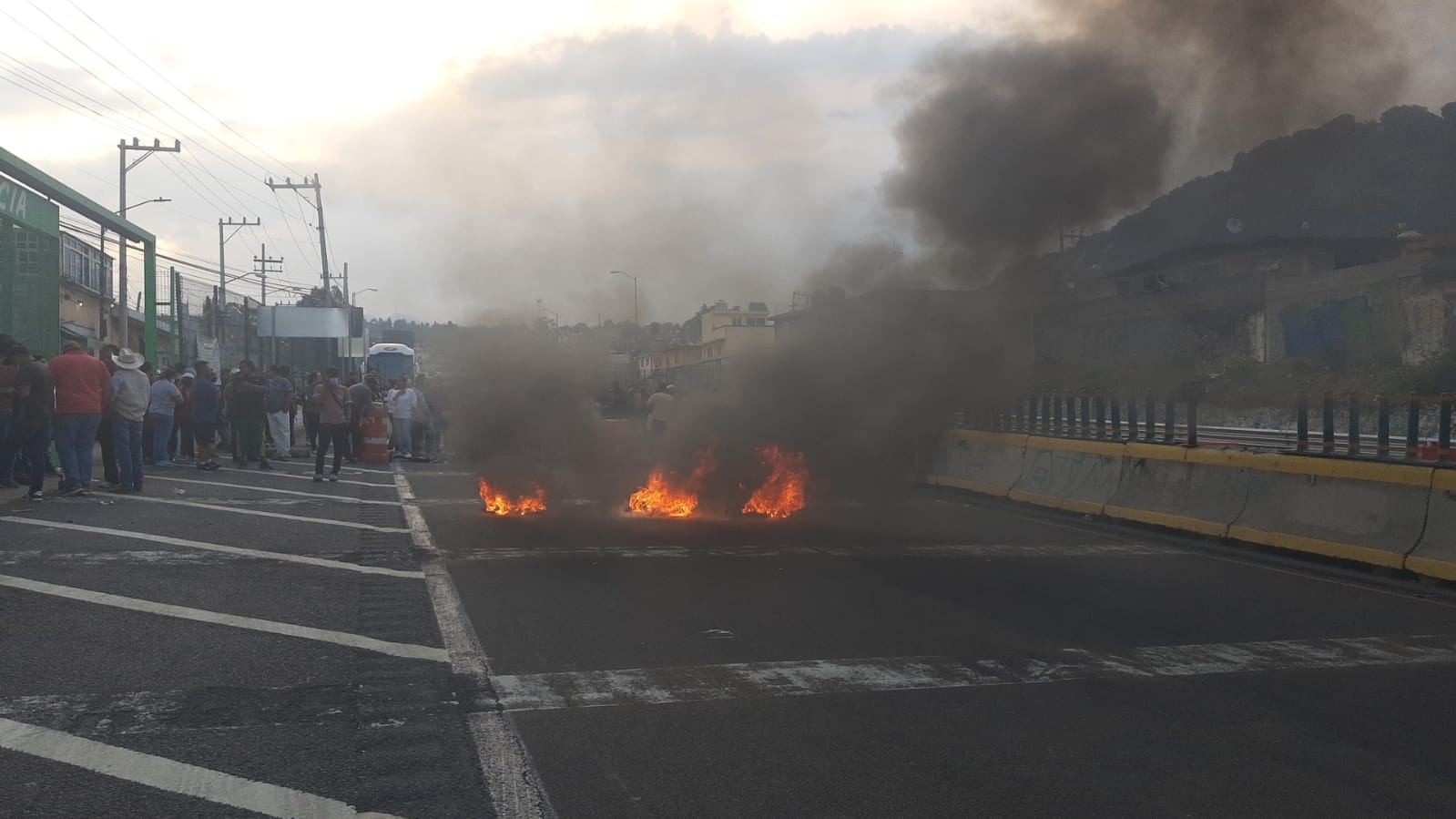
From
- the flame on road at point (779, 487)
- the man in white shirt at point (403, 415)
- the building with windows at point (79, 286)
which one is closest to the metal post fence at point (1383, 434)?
the flame on road at point (779, 487)

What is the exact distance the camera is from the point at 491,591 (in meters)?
7.87

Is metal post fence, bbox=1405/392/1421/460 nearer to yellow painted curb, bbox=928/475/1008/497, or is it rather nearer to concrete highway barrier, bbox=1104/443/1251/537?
concrete highway barrier, bbox=1104/443/1251/537

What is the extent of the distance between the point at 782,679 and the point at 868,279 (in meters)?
9.39

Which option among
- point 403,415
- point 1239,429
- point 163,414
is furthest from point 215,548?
point 403,415

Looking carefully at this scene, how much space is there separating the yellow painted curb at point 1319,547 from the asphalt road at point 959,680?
0.77 ft

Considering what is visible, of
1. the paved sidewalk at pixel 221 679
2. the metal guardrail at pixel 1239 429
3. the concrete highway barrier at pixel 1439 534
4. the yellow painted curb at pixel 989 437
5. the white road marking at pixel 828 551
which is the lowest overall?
the white road marking at pixel 828 551

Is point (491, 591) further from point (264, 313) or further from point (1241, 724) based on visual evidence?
point (264, 313)

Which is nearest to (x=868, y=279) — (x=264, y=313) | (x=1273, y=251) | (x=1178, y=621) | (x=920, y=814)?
(x=1178, y=621)

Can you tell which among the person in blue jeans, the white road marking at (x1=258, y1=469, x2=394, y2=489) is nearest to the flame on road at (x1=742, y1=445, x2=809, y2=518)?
the white road marking at (x1=258, y1=469, x2=394, y2=489)

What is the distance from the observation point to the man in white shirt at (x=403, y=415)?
70.6 ft

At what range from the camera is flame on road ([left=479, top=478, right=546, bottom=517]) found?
1265 cm

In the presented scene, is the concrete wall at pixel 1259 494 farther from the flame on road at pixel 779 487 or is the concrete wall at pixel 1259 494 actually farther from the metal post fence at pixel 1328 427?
the flame on road at pixel 779 487

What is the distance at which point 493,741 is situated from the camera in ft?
15.1

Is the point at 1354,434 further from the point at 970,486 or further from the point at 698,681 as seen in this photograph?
the point at 698,681
